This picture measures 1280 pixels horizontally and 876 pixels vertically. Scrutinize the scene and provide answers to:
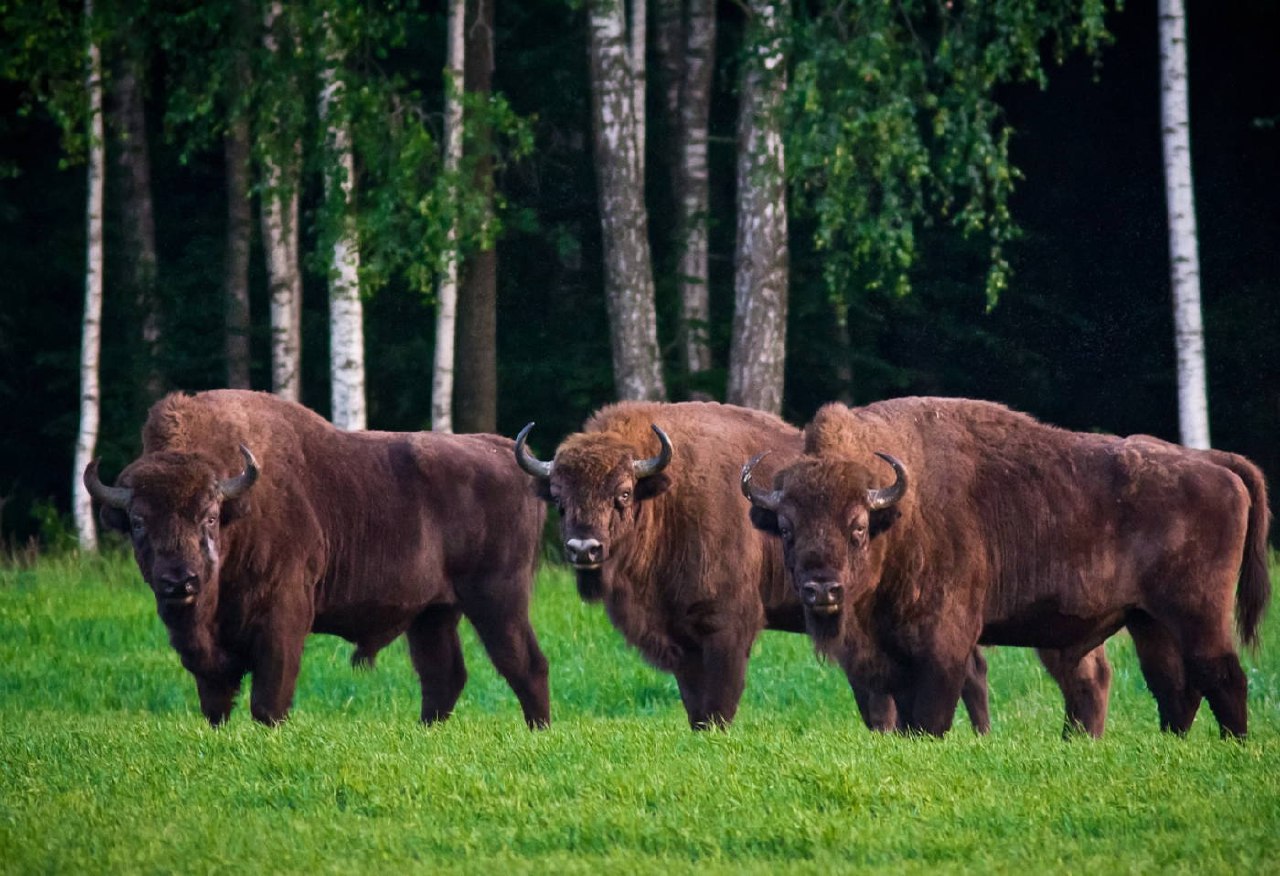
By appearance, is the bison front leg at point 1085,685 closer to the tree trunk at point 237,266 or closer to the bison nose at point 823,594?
the bison nose at point 823,594

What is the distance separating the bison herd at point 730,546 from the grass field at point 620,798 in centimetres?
45

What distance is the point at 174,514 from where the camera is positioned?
1012cm

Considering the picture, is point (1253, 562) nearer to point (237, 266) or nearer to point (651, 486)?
point (651, 486)

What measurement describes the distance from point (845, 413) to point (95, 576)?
10810 millimetres

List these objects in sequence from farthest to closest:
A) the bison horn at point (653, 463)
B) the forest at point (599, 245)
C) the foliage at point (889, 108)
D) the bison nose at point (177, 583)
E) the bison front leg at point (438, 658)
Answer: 1. the forest at point (599, 245)
2. the foliage at point (889, 108)
3. the bison front leg at point (438, 658)
4. the bison horn at point (653, 463)
5. the bison nose at point (177, 583)

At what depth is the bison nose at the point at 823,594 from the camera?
9.27 metres

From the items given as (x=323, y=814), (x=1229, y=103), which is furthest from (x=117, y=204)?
(x=323, y=814)

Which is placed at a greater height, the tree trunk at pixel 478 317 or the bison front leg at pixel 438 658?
the tree trunk at pixel 478 317

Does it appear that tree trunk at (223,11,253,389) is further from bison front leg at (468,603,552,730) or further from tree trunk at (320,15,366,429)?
bison front leg at (468,603,552,730)

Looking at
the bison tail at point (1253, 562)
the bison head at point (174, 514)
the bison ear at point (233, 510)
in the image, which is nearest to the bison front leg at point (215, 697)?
the bison head at point (174, 514)

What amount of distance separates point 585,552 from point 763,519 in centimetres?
118

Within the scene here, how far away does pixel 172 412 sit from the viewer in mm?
11008

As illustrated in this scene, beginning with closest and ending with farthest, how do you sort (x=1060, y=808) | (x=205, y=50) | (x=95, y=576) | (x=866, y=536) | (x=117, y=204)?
(x=1060, y=808)
(x=866, y=536)
(x=95, y=576)
(x=205, y=50)
(x=117, y=204)

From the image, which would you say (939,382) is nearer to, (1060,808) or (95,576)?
(95,576)
